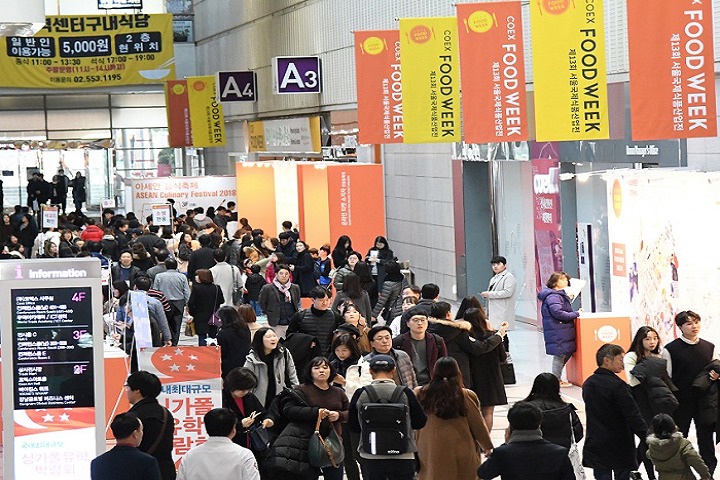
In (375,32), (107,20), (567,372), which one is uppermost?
(107,20)

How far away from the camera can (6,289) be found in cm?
877

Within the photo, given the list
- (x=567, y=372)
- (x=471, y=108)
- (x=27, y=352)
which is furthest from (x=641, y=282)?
(x=27, y=352)

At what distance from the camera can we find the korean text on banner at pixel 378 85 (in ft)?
58.9

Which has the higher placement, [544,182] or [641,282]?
[544,182]

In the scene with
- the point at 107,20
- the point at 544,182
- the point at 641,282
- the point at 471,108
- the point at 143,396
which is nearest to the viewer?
the point at 143,396

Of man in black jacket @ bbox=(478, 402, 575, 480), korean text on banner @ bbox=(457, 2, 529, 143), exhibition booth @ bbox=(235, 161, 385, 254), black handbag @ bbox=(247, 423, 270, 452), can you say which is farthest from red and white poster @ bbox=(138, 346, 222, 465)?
exhibition booth @ bbox=(235, 161, 385, 254)

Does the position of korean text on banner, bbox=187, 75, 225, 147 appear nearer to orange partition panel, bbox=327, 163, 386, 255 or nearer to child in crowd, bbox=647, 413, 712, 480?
orange partition panel, bbox=327, 163, 386, 255

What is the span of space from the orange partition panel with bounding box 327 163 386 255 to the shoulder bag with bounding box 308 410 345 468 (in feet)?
44.0

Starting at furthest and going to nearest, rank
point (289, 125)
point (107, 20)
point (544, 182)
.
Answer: point (107, 20) < point (289, 125) < point (544, 182)

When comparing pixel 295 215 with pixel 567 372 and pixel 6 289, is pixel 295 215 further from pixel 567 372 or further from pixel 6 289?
pixel 6 289

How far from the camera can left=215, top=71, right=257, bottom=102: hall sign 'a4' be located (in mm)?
32156

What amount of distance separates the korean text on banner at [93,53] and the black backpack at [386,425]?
3304 centimetres

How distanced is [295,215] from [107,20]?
598 inches

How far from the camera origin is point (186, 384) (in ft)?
30.6
